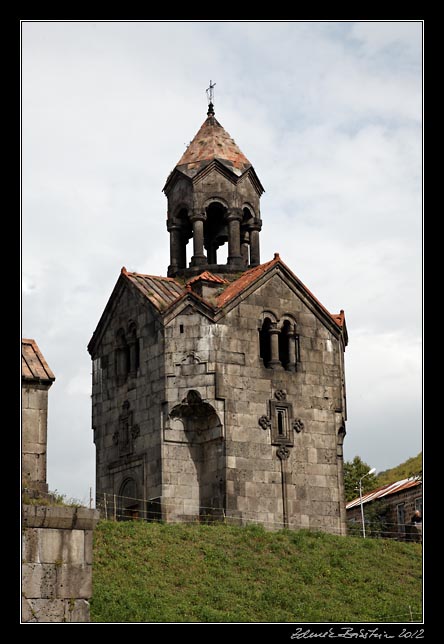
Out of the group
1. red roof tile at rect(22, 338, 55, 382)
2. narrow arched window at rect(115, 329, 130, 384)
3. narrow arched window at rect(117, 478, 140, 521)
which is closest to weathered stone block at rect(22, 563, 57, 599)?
red roof tile at rect(22, 338, 55, 382)

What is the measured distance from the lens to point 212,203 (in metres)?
36.2

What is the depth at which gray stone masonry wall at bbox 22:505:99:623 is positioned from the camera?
17.7 m

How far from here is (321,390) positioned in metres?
34.7

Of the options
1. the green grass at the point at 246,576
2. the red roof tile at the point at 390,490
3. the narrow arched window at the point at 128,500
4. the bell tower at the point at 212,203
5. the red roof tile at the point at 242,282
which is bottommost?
the green grass at the point at 246,576

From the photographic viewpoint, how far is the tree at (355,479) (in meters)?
54.1

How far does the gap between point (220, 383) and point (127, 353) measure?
370 centimetres

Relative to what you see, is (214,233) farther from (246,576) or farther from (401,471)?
(401,471)

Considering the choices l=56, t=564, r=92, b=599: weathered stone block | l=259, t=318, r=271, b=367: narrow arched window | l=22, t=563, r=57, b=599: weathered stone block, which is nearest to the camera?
l=22, t=563, r=57, b=599: weathered stone block

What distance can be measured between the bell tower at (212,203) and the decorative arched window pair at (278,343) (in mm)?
2202

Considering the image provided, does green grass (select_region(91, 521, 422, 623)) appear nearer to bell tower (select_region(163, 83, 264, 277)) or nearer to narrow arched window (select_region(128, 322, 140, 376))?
narrow arched window (select_region(128, 322, 140, 376))

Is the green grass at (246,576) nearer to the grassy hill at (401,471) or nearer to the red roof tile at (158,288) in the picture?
the red roof tile at (158,288)

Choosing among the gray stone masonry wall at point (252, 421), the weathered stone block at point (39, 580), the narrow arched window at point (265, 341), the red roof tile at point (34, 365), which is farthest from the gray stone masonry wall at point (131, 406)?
the weathered stone block at point (39, 580)

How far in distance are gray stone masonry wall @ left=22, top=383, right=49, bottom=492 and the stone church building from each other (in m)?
13.2

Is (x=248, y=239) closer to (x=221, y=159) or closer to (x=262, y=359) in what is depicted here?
(x=221, y=159)
